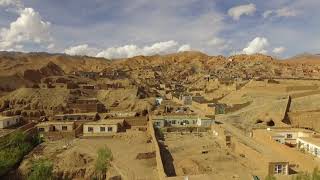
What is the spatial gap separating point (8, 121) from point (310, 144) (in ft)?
102

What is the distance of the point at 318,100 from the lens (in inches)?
1547

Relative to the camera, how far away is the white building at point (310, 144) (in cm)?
2515

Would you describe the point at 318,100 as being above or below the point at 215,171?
above

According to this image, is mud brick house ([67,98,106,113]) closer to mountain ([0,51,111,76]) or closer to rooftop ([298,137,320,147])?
rooftop ([298,137,320,147])

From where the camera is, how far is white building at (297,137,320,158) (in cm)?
2515

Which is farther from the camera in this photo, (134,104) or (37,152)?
(134,104)

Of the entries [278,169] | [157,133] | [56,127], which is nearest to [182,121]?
[157,133]

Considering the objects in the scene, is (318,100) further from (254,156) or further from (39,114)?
(39,114)

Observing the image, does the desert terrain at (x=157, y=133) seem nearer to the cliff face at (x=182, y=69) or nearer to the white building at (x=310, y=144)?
the white building at (x=310, y=144)

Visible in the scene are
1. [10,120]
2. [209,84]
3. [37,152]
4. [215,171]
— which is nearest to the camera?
[215,171]

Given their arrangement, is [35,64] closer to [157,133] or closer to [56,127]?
[56,127]

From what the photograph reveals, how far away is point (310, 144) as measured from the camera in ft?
86.5

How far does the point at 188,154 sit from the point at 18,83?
196 feet

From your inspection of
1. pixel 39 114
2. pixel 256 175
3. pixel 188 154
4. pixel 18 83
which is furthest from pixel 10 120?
pixel 18 83
